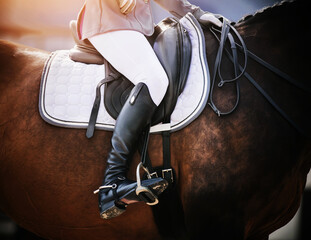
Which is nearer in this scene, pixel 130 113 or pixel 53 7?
pixel 130 113

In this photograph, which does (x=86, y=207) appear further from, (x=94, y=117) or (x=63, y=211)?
(x=94, y=117)

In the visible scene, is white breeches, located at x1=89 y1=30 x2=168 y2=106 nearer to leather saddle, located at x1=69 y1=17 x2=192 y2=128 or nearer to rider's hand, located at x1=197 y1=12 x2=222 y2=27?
leather saddle, located at x1=69 y1=17 x2=192 y2=128

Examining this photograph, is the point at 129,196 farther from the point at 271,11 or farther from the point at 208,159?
the point at 271,11

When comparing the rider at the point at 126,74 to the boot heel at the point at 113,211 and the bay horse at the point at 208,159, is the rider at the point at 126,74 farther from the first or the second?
the bay horse at the point at 208,159

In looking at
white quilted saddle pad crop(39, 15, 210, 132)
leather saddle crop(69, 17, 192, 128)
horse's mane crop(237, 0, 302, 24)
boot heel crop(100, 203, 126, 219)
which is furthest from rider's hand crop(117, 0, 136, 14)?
boot heel crop(100, 203, 126, 219)

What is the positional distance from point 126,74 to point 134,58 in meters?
0.11

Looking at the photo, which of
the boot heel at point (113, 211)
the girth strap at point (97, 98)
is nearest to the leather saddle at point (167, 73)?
the girth strap at point (97, 98)

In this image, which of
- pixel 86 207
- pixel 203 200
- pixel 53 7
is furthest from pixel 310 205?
pixel 53 7

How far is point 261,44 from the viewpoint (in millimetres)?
1802

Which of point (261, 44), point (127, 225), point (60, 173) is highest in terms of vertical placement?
point (261, 44)

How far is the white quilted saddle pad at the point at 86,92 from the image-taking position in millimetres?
1724

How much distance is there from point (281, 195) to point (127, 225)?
0.93m

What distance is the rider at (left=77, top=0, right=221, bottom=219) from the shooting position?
166 centimetres

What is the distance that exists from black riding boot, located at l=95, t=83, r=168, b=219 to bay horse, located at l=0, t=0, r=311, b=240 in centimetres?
13
